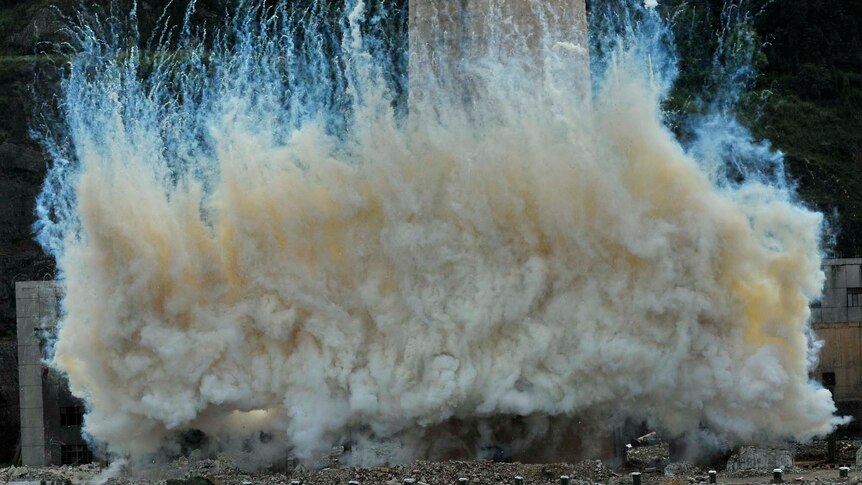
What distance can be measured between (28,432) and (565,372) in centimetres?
1193

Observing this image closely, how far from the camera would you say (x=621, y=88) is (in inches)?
1098

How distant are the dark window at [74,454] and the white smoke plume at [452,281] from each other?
484 centimetres

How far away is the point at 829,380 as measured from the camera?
116 ft

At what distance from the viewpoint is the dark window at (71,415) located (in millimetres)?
34062

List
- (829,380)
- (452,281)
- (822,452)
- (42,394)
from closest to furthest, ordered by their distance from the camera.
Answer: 1. (452,281)
2. (822,452)
3. (42,394)
4. (829,380)

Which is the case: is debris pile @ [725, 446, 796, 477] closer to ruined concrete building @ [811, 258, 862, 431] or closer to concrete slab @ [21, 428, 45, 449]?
ruined concrete building @ [811, 258, 862, 431]

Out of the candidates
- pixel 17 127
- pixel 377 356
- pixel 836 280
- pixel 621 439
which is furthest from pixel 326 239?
pixel 17 127

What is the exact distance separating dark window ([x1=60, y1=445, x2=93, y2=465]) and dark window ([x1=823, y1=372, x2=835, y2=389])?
48.1 feet

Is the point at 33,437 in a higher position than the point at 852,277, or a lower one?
lower

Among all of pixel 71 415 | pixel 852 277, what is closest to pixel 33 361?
pixel 71 415

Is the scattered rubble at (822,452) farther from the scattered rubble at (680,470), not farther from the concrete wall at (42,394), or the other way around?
the concrete wall at (42,394)

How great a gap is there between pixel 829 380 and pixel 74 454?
1503 centimetres

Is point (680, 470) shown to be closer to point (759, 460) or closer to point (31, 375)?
point (759, 460)

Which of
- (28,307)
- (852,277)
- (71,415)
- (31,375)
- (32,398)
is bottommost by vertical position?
(71,415)
